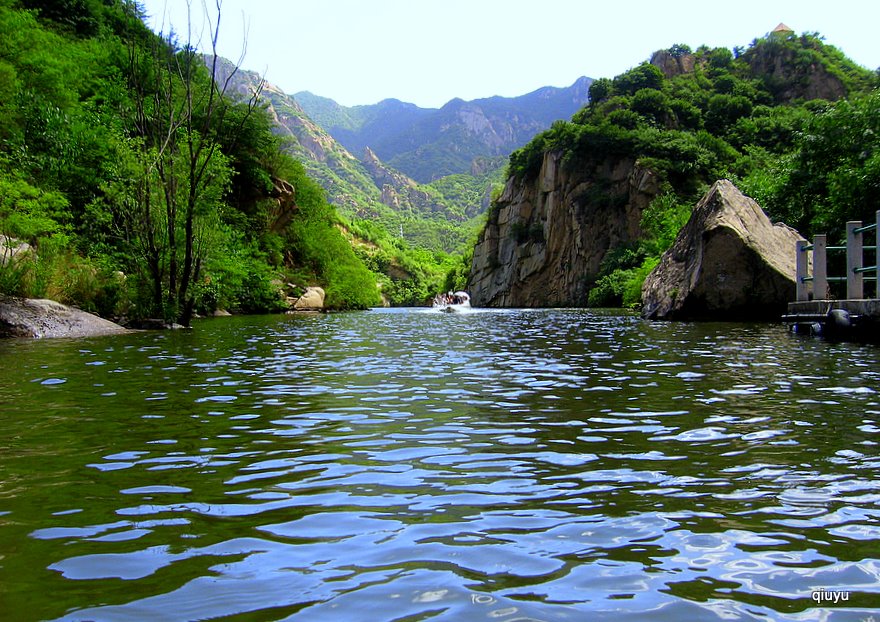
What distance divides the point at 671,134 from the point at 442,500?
7108 cm

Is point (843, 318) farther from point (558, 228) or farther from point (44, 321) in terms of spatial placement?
point (558, 228)

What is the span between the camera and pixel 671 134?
6800 centimetres

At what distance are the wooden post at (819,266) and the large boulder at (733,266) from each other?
6.61 meters

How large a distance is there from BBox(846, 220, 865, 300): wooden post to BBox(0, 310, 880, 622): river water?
7.52 m

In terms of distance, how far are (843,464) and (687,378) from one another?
4.67m

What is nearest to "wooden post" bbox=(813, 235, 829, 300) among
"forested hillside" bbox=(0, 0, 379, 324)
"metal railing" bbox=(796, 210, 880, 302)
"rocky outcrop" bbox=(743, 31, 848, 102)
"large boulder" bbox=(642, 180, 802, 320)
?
"metal railing" bbox=(796, 210, 880, 302)

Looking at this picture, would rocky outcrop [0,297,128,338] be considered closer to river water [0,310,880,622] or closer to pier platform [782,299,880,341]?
river water [0,310,880,622]

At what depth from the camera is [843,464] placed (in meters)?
4.77

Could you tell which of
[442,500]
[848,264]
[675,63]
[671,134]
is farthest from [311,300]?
[675,63]

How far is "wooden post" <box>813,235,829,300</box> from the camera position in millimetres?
16203

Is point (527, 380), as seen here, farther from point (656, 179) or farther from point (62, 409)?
point (656, 179)

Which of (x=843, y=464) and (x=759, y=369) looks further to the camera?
(x=759, y=369)

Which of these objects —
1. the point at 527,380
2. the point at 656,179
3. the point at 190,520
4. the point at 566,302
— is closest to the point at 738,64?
the point at 656,179

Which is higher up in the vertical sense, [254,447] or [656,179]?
[656,179]
